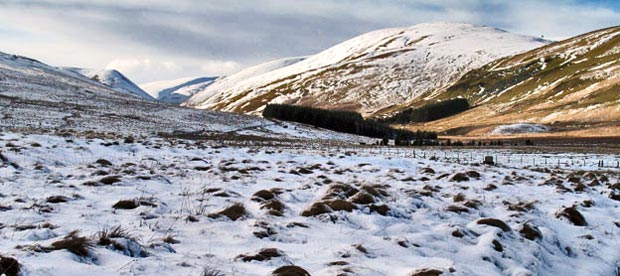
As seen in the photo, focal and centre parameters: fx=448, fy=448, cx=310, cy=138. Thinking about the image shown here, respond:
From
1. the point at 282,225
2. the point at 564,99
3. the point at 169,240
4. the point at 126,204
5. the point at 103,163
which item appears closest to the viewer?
the point at 169,240

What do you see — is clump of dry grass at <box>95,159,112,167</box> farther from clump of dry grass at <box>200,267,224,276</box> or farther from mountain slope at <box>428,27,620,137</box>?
mountain slope at <box>428,27,620,137</box>

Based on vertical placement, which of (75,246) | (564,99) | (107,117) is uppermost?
(564,99)

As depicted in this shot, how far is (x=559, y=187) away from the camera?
54.1 ft

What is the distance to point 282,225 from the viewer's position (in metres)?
9.00

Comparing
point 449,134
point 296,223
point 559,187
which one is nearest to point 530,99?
point 449,134

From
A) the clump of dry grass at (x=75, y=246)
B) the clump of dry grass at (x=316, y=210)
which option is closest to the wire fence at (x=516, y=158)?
the clump of dry grass at (x=316, y=210)

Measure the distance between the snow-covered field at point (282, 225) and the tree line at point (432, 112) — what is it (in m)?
179

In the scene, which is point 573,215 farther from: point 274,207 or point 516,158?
point 516,158

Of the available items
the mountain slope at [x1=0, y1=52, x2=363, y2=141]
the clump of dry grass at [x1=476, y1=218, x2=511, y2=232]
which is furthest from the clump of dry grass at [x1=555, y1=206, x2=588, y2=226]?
the mountain slope at [x1=0, y1=52, x2=363, y2=141]

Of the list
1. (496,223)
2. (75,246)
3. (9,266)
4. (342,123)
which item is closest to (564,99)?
(342,123)

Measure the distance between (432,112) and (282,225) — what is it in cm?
19069

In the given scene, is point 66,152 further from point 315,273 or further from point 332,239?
point 315,273

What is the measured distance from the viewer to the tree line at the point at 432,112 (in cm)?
18912

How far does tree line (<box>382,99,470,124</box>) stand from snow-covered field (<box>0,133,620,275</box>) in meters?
179
